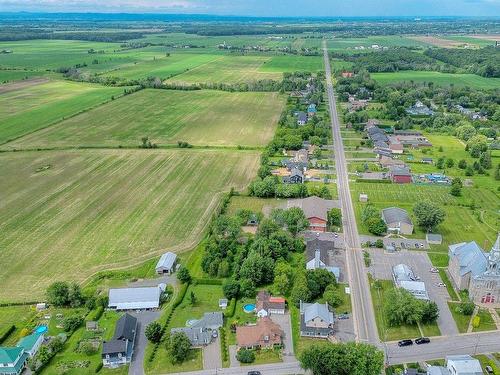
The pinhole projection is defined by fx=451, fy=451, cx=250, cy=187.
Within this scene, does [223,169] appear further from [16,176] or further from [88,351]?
[88,351]

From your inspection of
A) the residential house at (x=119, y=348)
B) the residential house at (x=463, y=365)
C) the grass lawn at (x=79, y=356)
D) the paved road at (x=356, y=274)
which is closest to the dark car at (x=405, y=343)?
the paved road at (x=356, y=274)

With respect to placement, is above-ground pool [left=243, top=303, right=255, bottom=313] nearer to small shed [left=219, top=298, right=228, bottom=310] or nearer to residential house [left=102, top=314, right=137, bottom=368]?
small shed [left=219, top=298, right=228, bottom=310]

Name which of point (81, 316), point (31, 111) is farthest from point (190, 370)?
point (31, 111)

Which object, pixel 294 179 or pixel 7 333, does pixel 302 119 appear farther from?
pixel 7 333

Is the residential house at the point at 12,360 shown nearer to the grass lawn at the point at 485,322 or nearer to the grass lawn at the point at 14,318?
the grass lawn at the point at 14,318

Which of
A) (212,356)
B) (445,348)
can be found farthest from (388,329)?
(212,356)

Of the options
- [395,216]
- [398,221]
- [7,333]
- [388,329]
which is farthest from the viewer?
[395,216]
